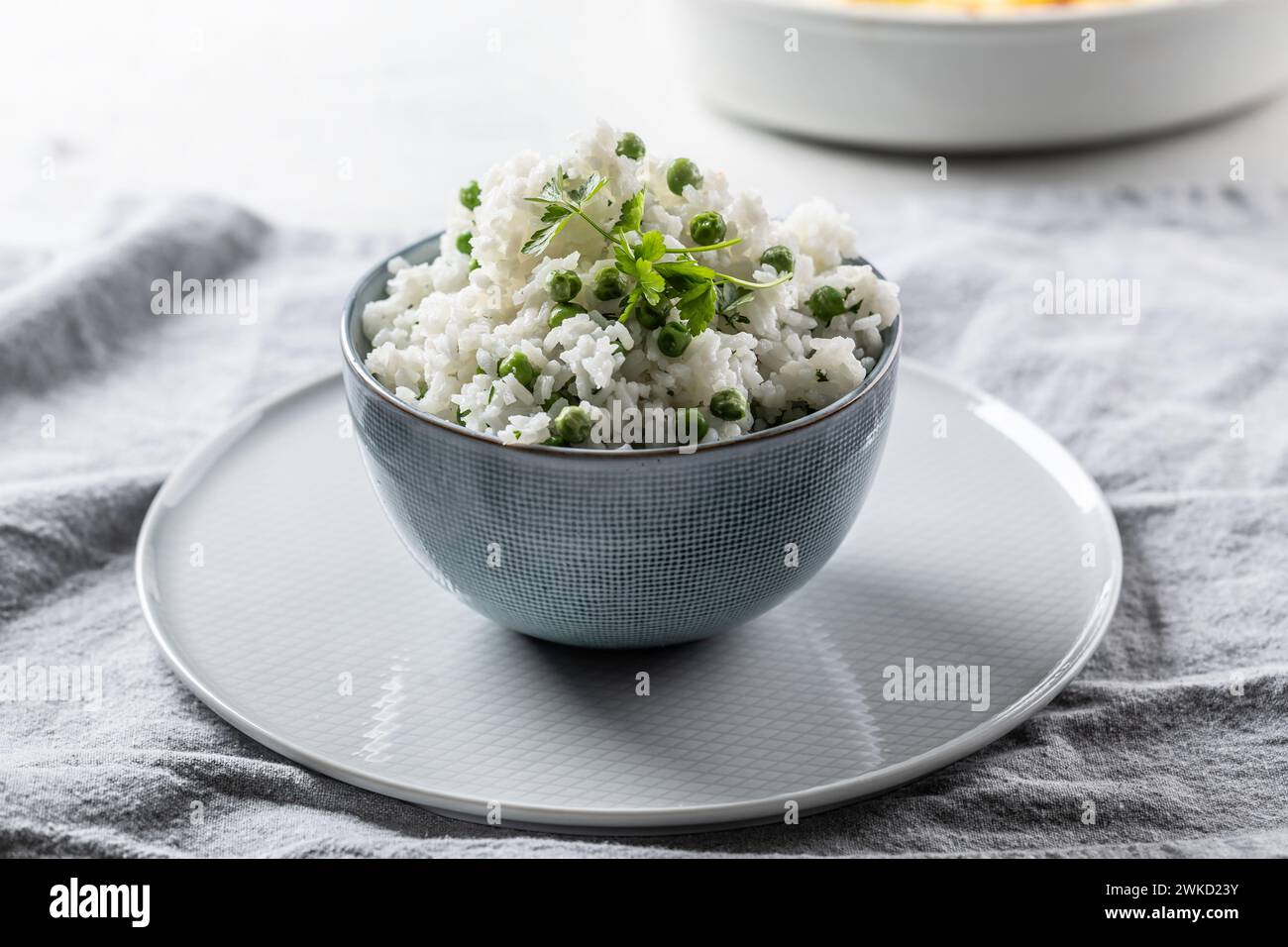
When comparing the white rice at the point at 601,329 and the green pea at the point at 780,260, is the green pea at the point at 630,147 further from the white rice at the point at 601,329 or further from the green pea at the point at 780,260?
the green pea at the point at 780,260

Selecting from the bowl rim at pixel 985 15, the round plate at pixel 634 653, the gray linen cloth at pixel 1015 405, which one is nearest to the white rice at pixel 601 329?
the round plate at pixel 634 653

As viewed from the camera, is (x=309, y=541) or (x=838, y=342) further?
(x=309, y=541)

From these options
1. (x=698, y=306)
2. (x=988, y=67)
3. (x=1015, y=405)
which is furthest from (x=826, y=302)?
(x=988, y=67)

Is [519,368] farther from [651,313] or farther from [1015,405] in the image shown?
[1015,405]

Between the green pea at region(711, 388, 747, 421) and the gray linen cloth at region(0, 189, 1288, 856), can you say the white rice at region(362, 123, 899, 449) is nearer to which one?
the green pea at region(711, 388, 747, 421)

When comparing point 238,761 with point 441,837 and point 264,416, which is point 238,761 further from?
point 264,416
